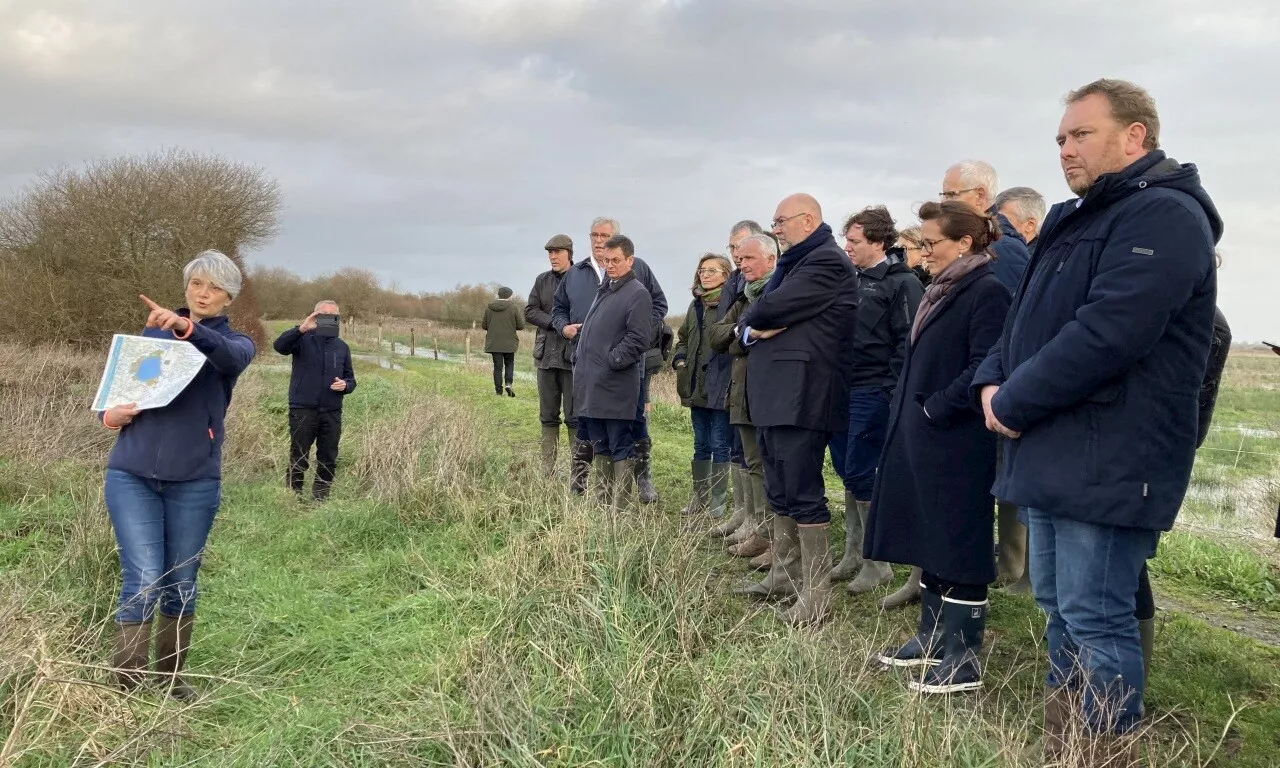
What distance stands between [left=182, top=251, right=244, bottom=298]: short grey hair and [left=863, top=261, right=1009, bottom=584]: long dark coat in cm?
305

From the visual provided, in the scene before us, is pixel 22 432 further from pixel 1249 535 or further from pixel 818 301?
pixel 1249 535

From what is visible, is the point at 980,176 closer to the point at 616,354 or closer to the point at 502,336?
the point at 616,354

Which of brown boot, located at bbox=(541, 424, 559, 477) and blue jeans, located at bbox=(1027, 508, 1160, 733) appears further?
brown boot, located at bbox=(541, 424, 559, 477)

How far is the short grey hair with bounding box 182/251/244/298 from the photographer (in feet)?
12.9

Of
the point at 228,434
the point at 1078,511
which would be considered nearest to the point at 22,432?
the point at 228,434

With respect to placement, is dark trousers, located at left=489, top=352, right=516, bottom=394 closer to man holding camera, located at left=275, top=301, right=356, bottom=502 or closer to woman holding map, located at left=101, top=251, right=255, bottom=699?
man holding camera, located at left=275, top=301, right=356, bottom=502

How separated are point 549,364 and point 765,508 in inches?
120

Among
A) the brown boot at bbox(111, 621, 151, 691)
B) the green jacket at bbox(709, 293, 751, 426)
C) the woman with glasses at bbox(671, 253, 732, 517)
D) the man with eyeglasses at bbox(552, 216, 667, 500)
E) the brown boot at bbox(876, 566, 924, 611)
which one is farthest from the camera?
the man with eyeglasses at bbox(552, 216, 667, 500)

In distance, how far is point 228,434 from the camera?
10.1 meters

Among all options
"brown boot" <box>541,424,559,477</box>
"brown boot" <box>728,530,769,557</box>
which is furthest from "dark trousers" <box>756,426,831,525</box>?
"brown boot" <box>541,424,559,477</box>

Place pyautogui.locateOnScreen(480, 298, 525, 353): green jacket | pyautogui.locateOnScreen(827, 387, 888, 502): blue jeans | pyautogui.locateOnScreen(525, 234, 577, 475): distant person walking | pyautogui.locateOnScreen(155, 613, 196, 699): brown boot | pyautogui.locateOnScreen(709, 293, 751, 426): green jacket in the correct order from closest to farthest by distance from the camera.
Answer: pyautogui.locateOnScreen(155, 613, 196, 699): brown boot < pyautogui.locateOnScreen(827, 387, 888, 502): blue jeans < pyautogui.locateOnScreen(709, 293, 751, 426): green jacket < pyautogui.locateOnScreen(525, 234, 577, 475): distant person walking < pyautogui.locateOnScreen(480, 298, 525, 353): green jacket

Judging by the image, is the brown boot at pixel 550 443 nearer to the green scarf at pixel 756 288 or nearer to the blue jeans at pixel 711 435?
the blue jeans at pixel 711 435

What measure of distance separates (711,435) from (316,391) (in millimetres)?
3744

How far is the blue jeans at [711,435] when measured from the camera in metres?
7.16
